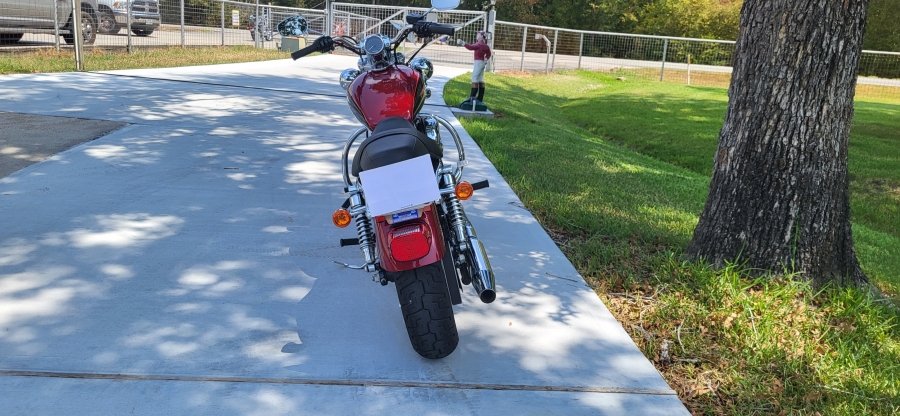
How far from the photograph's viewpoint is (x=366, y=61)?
13.0 feet

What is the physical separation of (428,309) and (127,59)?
12.7 metres

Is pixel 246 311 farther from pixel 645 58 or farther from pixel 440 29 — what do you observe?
pixel 645 58

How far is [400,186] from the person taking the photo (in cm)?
294

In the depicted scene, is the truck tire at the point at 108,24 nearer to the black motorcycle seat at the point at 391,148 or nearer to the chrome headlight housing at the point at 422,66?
the chrome headlight housing at the point at 422,66

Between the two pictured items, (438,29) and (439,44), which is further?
(439,44)

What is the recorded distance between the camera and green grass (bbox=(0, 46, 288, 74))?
37.4ft

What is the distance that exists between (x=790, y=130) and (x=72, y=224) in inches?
167

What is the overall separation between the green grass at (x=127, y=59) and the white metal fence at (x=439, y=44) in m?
0.44

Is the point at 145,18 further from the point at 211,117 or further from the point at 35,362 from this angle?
the point at 35,362

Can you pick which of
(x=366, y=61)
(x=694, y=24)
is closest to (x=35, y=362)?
(x=366, y=61)

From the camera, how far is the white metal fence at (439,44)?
1513 centimetres

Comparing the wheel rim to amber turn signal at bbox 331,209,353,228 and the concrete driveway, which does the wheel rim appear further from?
amber turn signal at bbox 331,209,353,228

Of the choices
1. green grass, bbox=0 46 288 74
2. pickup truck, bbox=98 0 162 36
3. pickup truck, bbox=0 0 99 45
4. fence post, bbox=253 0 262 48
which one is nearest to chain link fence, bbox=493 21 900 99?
fence post, bbox=253 0 262 48

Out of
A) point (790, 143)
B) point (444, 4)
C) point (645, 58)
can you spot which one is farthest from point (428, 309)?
point (645, 58)
